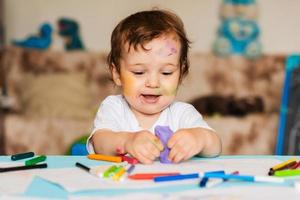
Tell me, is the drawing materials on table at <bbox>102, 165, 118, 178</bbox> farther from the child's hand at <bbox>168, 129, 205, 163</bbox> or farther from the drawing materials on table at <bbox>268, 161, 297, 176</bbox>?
the drawing materials on table at <bbox>268, 161, 297, 176</bbox>

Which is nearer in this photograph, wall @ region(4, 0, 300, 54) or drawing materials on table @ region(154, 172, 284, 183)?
drawing materials on table @ region(154, 172, 284, 183)

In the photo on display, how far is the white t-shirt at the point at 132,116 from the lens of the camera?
1.17m

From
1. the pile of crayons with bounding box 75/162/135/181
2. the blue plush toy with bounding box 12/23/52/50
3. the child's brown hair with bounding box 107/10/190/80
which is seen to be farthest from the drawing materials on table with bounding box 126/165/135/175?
the blue plush toy with bounding box 12/23/52/50

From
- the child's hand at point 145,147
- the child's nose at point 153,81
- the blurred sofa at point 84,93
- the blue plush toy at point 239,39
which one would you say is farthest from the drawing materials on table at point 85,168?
the blue plush toy at point 239,39

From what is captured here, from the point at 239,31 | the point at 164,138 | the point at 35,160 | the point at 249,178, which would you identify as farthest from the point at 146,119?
the point at 239,31

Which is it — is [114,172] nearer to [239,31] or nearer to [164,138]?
[164,138]

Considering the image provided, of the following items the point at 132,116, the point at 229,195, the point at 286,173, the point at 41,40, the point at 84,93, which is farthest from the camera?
the point at 41,40

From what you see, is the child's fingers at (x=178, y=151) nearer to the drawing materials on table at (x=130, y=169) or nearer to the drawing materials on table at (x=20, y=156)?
the drawing materials on table at (x=130, y=169)

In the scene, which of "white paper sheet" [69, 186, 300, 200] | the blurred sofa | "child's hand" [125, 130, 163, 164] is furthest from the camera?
the blurred sofa

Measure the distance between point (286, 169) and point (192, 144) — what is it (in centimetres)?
17

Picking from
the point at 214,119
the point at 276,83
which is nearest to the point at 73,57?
the point at 214,119

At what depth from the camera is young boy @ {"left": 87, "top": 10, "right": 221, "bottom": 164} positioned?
0.98 m

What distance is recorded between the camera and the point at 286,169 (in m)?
0.85

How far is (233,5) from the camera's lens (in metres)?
3.31
